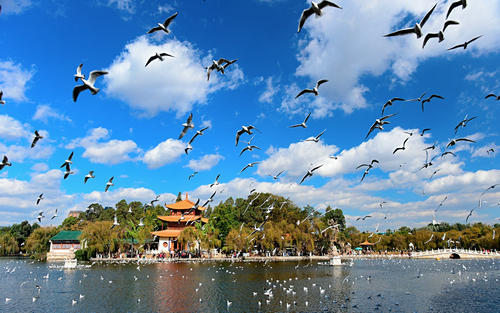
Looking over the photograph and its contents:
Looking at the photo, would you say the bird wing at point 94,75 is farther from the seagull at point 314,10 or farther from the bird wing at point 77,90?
the seagull at point 314,10

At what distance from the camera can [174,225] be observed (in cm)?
7462

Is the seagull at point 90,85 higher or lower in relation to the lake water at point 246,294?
higher

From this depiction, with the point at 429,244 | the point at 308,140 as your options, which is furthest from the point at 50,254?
the point at 429,244

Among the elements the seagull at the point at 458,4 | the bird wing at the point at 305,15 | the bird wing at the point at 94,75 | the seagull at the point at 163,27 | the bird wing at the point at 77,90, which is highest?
the seagull at the point at 163,27

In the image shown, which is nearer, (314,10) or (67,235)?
(314,10)

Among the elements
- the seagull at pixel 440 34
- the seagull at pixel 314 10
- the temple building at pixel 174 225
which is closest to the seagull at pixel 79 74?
the seagull at pixel 314 10

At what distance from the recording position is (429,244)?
7819cm

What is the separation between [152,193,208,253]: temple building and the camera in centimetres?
6850

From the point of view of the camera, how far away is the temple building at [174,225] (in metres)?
68.5

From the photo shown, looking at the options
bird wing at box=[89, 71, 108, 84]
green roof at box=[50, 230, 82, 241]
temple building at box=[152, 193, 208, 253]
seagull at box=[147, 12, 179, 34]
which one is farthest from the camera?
temple building at box=[152, 193, 208, 253]

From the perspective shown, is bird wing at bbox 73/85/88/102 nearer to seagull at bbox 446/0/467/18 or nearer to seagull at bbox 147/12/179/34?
seagull at bbox 147/12/179/34

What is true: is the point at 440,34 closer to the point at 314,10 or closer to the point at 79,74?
the point at 314,10

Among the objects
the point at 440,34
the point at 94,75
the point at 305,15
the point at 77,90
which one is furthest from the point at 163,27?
the point at 440,34

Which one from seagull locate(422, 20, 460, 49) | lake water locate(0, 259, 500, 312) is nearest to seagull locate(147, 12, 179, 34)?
seagull locate(422, 20, 460, 49)
